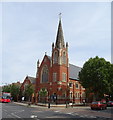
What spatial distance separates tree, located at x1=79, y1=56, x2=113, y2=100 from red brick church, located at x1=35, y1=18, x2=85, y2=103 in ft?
29.3

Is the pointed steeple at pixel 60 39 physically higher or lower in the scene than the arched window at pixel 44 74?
higher

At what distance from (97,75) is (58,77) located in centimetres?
1348

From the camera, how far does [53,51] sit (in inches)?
2189

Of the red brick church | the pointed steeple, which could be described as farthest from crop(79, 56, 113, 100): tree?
the pointed steeple

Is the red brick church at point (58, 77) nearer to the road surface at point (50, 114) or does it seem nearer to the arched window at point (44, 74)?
the arched window at point (44, 74)

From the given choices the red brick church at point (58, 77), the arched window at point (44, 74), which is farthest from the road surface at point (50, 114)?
the arched window at point (44, 74)

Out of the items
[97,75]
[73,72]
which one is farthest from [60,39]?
[97,75]

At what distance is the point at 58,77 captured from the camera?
51.3m

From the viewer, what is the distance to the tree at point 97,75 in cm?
4122

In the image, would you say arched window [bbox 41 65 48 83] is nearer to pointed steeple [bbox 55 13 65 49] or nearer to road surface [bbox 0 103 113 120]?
pointed steeple [bbox 55 13 65 49]

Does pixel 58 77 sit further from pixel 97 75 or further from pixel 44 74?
pixel 97 75

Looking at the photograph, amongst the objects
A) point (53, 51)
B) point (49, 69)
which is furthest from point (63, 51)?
point (49, 69)

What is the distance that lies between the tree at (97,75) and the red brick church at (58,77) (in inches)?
351

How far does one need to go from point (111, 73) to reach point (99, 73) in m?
4.18
